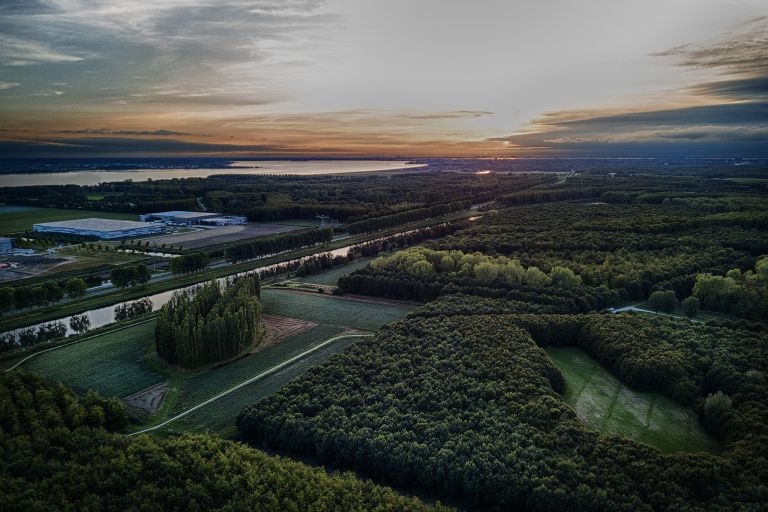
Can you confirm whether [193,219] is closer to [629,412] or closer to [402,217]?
[402,217]

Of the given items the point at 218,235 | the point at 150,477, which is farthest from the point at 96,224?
the point at 150,477

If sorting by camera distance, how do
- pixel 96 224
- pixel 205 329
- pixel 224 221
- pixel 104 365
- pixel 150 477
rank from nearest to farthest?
pixel 150 477 < pixel 104 365 < pixel 205 329 < pixel 96 224 < pixel 224 221

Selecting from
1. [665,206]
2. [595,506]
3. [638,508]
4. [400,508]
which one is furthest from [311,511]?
[665,206]

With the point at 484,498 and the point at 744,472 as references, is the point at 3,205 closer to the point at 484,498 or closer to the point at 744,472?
the point at 484,498

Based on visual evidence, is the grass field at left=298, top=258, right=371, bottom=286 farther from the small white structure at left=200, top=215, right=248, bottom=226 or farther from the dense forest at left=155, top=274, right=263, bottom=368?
the small white structure at left=200, top=215, right=248, bottom=226

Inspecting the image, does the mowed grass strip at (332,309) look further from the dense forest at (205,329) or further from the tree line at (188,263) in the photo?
the tree line at (188,263)

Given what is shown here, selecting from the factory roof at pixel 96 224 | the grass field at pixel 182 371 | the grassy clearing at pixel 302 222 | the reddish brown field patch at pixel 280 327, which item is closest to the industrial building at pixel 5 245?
the factory roof at pixel 96 224
